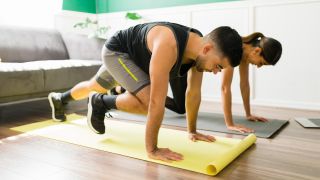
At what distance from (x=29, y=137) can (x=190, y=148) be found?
3.12 ft

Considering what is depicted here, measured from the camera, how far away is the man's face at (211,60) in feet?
4.41

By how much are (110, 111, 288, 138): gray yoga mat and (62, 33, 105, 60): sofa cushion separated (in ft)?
2.90

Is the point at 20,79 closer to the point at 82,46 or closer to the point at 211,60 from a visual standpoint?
the point at 82,46

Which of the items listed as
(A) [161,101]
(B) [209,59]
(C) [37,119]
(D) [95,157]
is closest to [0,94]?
(C) [37,119]

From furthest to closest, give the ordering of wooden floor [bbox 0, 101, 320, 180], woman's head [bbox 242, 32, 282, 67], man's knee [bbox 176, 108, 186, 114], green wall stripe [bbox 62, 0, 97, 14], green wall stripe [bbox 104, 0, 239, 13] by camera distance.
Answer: green wall stripe [bbox 62, 0, 97, 14] < green wall stripe [bbox 104, 0, 239, 13] < man's knee [bbox 176, 108, 186, 114] < woman's head [bbox 242, 32, 282, 67] < wooden floor [bbox 0, 101, 320, 180]

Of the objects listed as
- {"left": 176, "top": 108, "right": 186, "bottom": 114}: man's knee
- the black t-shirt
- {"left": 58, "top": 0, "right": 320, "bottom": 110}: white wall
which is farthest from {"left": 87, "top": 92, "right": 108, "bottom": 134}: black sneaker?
{"left": 58, "top": 0, "right": 320, "bottom": 110}: white wall

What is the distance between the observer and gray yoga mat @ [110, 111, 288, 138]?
6.50 feet

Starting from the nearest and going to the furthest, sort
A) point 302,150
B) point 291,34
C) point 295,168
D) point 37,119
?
point 295,168 → point 302,150 → point 37,119 → point 291,34

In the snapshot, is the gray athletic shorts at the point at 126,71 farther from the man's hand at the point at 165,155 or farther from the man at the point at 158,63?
the man's hand at the point at 165,155

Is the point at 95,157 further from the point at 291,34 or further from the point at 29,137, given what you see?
the point at 291,34

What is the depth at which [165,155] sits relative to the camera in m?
1.44

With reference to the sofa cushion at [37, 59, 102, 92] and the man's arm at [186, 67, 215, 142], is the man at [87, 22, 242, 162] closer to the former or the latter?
the man's arm at [186, 67, 215, 142]

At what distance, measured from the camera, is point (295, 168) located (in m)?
1.35

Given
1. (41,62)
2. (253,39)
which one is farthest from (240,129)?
(41,62)
